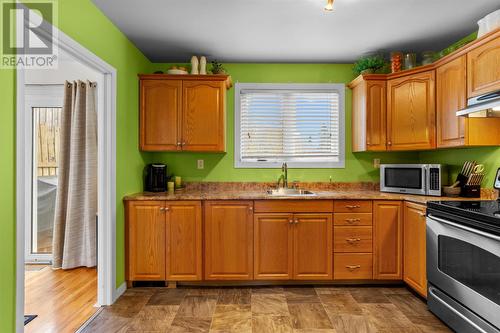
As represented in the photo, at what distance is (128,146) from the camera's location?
10.3 ft

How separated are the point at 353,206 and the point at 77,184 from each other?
9.99 feet

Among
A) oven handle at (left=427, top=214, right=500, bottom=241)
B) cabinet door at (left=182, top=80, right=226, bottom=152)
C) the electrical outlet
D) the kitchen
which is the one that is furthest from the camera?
the electrical outlet

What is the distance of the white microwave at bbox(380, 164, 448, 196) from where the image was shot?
2.96 metres

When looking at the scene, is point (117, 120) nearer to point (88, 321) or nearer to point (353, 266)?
point (88, 321)

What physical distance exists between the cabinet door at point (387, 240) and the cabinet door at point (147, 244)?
205cm

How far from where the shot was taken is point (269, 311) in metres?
2.61

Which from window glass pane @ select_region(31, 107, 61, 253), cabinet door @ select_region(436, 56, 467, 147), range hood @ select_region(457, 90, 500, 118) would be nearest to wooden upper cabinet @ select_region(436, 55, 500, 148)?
cabinet door @ select_region(436, 56, 467, 147)

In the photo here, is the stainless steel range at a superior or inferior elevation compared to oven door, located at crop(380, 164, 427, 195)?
inferior

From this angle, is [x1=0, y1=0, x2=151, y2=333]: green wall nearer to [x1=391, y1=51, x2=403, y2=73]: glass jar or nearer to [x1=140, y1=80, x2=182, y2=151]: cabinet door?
[x1=140, y1=80, x2=182, y2=151]: cabinet door

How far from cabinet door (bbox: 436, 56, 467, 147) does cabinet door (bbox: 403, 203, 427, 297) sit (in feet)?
2.25

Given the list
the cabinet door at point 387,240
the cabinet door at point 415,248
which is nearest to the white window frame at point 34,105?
the cabinet door at point 387,240

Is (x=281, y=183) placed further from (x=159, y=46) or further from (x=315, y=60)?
(x=159, y=46)

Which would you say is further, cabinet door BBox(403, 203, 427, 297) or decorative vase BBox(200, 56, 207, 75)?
decorative vase BBox(200, 56, 207, 75)

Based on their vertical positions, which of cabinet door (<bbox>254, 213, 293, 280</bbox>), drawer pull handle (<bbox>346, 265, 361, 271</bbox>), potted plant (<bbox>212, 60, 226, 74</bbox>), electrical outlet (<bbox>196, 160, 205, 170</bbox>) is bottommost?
drawer pull handle (<bbox>346, 265, 361, 271</bbox>)
